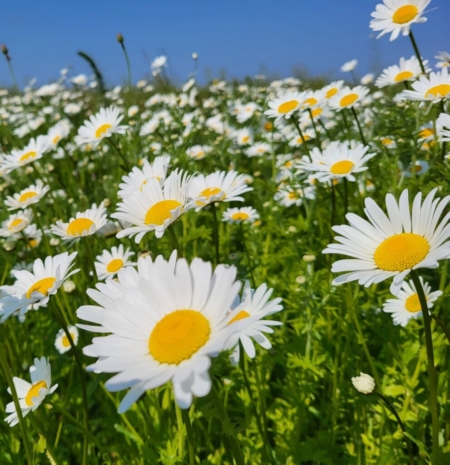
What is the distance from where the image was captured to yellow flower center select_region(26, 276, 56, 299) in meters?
1.48

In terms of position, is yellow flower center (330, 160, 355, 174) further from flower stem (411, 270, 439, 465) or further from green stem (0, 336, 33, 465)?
green stem (0, 336, 33, 465)

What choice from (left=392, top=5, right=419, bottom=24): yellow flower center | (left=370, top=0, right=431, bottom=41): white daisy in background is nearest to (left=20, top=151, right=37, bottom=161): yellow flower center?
(left=370, top=0, right=431, bottom=41): white daisy in background

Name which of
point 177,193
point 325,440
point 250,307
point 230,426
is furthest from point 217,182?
point 230,426

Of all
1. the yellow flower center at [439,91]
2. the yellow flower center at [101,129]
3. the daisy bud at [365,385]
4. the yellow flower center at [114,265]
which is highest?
the yellow flower center at [101,129]

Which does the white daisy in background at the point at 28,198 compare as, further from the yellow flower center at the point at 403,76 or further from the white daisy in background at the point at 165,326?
the yellow flower center at the point at 403,76

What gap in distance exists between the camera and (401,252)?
41.9 inches

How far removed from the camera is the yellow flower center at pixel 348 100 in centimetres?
262

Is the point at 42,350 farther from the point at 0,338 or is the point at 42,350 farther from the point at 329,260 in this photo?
the point at 329,260

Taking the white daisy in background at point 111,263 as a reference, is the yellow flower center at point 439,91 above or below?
above

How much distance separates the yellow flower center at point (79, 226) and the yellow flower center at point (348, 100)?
5.38 ft

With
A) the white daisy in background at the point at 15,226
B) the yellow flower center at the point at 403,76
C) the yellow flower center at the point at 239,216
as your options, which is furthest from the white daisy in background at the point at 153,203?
the yellow flower center at the point at 403,76

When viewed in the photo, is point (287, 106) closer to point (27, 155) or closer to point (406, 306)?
point (406, 306)

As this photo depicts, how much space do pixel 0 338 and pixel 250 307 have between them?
5.81ft

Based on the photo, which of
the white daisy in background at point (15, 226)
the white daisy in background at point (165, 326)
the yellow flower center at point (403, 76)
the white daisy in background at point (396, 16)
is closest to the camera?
the white daisy in background at point (165, 326)
